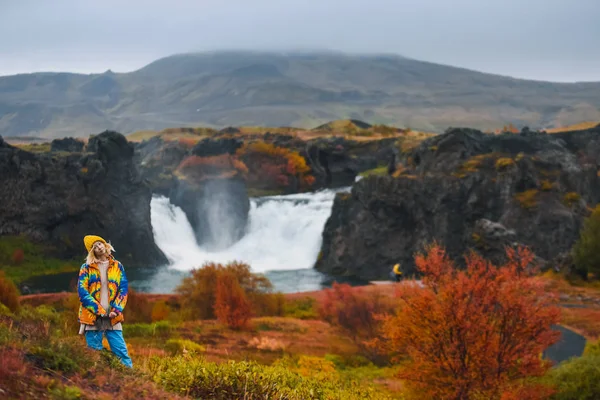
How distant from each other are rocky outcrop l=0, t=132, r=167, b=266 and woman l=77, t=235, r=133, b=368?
2895 inches

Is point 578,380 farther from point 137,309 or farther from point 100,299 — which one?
point 137,309

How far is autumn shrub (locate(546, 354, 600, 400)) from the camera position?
2370 centimetres

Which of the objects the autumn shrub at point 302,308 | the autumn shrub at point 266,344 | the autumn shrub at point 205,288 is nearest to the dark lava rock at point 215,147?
the autumn shrub at point 302,308

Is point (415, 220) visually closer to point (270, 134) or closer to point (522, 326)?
point (522, 326)

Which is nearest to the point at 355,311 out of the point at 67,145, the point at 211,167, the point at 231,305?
the point at 231,305

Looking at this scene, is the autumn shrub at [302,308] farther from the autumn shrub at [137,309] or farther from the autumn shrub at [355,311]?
the autumn shrub at [137,309]

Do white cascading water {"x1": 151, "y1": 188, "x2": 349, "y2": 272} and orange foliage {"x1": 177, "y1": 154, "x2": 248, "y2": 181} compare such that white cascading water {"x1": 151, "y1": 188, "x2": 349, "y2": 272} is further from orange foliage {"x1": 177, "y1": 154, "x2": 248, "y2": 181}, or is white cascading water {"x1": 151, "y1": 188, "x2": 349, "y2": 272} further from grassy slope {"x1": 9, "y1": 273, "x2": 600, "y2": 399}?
grassy slope {"x1": 9, "y1": 273, "x2": 600, "y2": 399}

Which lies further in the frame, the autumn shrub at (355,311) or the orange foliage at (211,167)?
the orange foliage at (211,167)

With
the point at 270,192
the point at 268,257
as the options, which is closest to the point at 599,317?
the point at 268,257

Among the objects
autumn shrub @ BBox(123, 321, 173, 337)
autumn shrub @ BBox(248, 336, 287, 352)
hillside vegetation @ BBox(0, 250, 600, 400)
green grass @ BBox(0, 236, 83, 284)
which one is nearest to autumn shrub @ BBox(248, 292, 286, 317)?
hillside vegetation @ BBox(0, 250, 600, 400)

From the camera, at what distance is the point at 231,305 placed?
1487 inches

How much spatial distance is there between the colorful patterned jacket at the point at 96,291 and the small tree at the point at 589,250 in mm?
55210

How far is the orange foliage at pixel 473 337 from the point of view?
2309 cm

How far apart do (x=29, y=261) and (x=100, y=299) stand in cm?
7333
